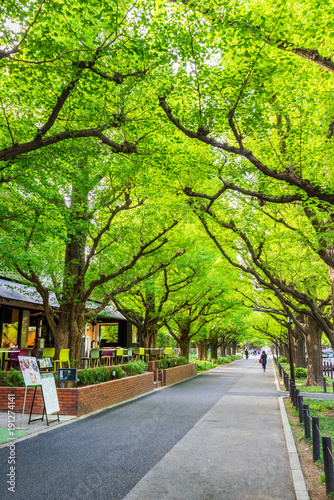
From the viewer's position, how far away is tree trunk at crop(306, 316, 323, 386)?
62.8 ft

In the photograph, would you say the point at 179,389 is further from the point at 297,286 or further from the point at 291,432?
the point at 291,432

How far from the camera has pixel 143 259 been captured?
1931 cm

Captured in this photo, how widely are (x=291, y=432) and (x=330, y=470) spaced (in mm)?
4235

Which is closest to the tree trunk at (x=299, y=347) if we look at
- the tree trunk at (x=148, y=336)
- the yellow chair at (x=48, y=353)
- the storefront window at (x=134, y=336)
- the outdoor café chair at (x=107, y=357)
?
the tree trunk at (x=148, y=336)

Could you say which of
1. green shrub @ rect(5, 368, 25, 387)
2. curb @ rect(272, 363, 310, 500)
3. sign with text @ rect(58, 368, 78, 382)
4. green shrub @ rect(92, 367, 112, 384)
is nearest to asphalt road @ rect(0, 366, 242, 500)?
sign with text @ rect(58, 368, 78, 382)

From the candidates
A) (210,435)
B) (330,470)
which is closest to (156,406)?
(210,435)

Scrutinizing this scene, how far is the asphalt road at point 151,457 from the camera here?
5.12 meters

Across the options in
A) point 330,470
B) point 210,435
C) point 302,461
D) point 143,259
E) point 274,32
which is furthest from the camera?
point 143,259

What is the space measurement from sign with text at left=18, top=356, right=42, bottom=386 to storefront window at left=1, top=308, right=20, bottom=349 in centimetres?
961

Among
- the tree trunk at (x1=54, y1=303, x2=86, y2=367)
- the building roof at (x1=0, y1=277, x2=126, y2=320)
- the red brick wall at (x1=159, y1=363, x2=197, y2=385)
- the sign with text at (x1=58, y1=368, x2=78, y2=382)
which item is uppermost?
the building roof at (x1=0, y1=277, x2=126, y2=320)

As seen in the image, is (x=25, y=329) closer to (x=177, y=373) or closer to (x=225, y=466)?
(x=177, y=373)

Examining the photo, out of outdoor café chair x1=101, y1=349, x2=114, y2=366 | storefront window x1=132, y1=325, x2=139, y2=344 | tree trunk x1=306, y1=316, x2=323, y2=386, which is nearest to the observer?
outdoor café chair x1=101, y1=349, x2=114, y2=366

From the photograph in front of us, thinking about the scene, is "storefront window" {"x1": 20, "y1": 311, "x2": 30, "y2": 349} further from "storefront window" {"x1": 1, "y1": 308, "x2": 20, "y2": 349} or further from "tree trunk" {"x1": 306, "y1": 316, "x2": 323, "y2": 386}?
"tree trunk" {"x1": 306, "y1": 316, "x2": 323, "y2": 386}

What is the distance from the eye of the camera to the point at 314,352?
19.3 m
